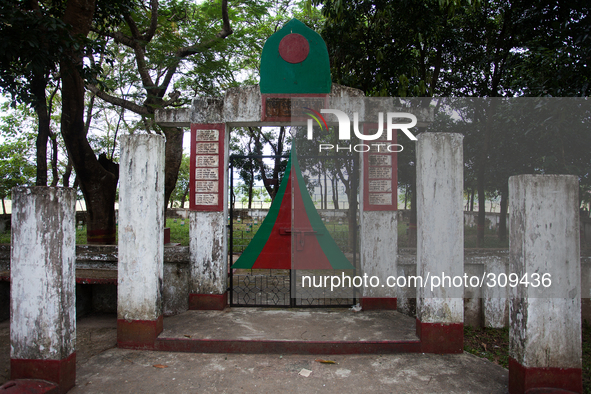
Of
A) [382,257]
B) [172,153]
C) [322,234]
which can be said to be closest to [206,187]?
[322,234]

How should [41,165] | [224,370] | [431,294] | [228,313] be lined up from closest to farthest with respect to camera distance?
[224,370]
[431,294]
[228,313]
[41,165]

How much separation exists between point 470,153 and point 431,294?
863cm

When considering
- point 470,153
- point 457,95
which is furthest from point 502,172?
point 457,95

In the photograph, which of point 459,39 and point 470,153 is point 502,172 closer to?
point 470,153

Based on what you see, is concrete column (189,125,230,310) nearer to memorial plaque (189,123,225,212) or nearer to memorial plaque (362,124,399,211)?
memorial plaque (189,123,225,212)

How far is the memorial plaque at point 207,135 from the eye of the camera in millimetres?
4852

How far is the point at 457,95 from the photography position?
9383mm

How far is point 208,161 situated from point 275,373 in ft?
8.96

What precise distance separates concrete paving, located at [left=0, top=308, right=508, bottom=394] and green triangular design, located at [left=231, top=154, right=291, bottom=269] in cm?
125

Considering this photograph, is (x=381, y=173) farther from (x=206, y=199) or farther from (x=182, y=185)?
(x=182, y=185)

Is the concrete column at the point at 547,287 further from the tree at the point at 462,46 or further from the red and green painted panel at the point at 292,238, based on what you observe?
the tree at the point at 462,46

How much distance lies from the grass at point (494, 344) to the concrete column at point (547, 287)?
4.27ft

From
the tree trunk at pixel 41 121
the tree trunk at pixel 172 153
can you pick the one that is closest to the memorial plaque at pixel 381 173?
the tree trunk at pixel 172 153

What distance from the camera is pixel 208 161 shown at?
4.84 meters
